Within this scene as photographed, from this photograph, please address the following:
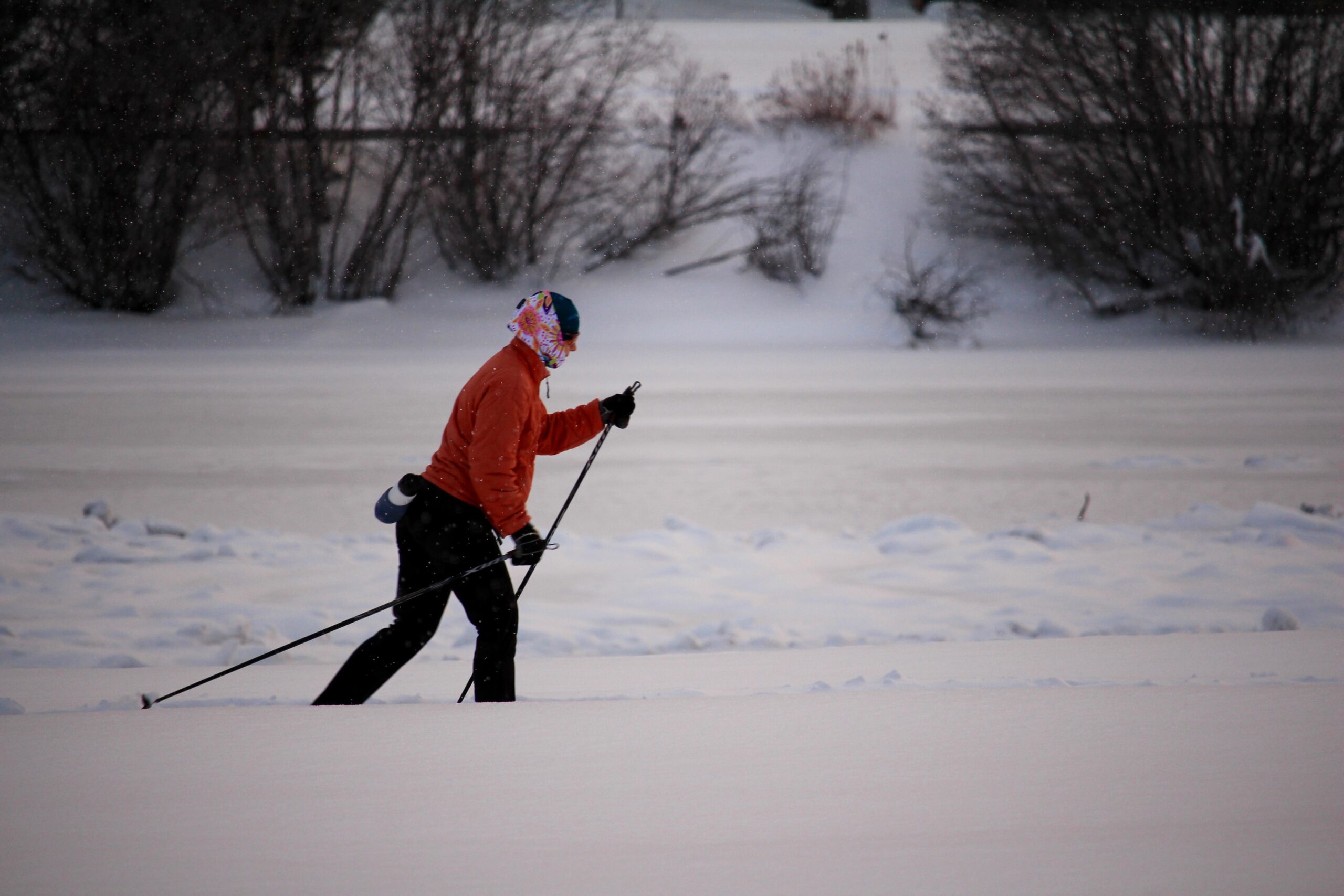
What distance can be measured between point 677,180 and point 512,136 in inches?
119

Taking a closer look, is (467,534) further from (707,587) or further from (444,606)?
(707,587)

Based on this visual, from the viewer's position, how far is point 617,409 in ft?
11.9

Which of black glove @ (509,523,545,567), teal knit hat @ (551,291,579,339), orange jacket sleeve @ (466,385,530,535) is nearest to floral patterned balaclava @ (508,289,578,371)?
teal knit hat @ (551,291,579,339)

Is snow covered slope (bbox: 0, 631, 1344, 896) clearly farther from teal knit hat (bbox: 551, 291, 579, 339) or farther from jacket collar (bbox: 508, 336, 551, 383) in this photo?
teal knit hat (bbox: 551, 291, 579, 339)

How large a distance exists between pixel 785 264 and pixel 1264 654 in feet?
53.7

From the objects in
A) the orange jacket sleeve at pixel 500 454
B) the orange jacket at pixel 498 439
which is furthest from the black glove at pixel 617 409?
the orange jacket sleeve at pixel 500 454

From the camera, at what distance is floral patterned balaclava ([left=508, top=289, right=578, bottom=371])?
10.7 feet

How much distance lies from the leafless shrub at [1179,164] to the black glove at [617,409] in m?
17.9

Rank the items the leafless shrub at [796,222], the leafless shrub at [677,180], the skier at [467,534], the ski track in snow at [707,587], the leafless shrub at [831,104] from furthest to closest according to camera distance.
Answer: the leafless shrub at [831,104], the leafless shrub at [677,180], the leafless shrub at [796,222], the ski track in snow at [707,587], the skier at [467,534]

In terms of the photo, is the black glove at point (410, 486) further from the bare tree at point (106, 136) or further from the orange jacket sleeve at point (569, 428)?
the bare tree at point (106, 136)

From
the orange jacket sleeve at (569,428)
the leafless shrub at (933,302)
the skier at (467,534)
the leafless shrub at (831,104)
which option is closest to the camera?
the skier at (467,534)

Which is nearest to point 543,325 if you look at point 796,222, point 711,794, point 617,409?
point 617,409

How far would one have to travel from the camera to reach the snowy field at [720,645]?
7.51ft

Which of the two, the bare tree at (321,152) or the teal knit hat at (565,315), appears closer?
the teal knit hat at (565,315)
